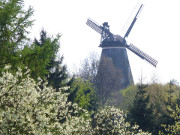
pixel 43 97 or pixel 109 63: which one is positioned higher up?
pixel 109 63

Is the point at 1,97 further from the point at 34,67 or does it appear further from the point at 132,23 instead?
the point at 132,23

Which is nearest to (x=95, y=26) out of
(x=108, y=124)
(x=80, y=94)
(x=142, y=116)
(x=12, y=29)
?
(x=80, y=94)

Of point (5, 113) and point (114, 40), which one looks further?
point (114, 40)

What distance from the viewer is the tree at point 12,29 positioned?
1708cm

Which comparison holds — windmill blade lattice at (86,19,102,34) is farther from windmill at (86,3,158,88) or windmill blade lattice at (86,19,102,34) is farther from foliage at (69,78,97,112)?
foliage at (69,78,97,112)

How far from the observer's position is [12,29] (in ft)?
59.7

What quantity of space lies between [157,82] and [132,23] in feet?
41.6

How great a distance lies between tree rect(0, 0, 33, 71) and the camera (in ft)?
56.0

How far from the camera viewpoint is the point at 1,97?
10.2 metres

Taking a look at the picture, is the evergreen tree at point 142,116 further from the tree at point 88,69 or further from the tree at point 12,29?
the tree at point 88,69

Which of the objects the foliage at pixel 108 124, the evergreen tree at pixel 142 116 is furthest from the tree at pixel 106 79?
the foliage at pixel 108 124

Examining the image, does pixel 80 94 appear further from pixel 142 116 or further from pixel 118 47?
pixel 118 47

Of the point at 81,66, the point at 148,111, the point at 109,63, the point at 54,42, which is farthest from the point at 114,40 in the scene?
the point at 54,42

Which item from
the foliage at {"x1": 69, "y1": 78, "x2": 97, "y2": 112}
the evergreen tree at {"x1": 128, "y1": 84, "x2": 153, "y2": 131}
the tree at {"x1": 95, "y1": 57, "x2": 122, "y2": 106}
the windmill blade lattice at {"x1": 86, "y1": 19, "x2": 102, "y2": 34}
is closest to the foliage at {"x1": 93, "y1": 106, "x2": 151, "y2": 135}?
the evergreen tree at {"x1": 128, "y1": 84, "x2": 153, "y2": 131}
